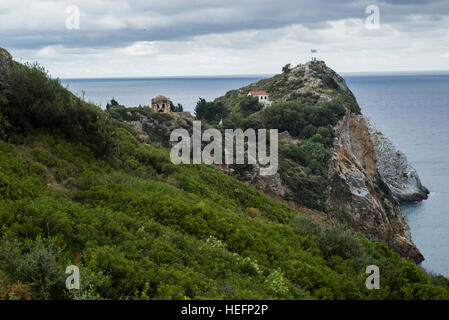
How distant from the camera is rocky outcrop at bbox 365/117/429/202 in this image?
69.2 metres

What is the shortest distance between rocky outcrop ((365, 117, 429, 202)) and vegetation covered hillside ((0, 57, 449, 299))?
2346 inches

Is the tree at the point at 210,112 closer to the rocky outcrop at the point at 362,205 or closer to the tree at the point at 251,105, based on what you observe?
the tree at the point at 251,105

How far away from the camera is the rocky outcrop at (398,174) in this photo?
69.2 metres

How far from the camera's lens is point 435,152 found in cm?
9950

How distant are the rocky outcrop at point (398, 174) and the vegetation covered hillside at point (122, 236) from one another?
59598 millimetres

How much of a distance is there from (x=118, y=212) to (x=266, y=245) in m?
5.77
